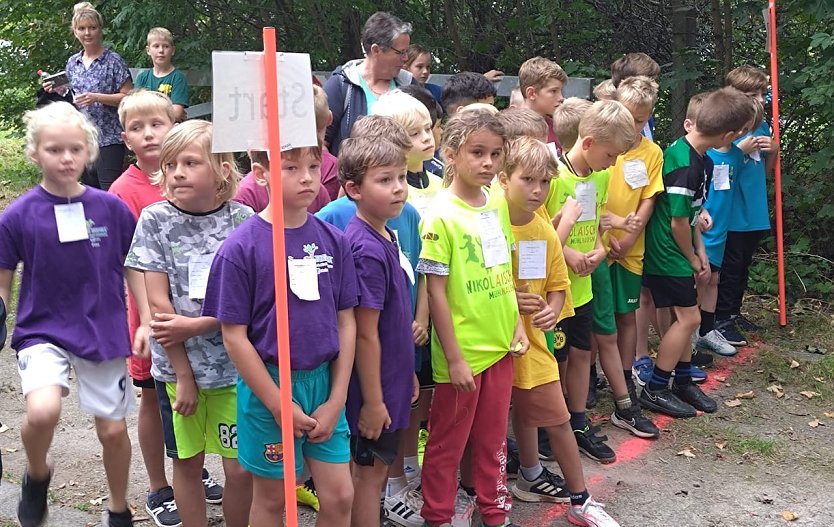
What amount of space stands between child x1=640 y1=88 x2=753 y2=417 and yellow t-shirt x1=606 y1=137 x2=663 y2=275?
9cm

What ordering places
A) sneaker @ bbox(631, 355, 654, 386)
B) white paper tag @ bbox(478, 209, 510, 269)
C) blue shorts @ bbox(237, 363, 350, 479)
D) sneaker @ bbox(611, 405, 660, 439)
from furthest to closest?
sneaker @ bbox(631, 355, 654, 386) < sneaker @ bbox(611, 405, 660, 439) < white paper tag @ bbox(478, 209, 510, 269) < blue shorts @ bbox(237, 363, 350, 479)

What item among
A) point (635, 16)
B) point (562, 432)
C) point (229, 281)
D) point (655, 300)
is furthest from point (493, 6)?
point (229, 281)

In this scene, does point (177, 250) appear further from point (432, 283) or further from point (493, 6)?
point (493, 6)

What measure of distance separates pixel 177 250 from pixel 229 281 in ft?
1.59

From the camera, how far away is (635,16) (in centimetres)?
884

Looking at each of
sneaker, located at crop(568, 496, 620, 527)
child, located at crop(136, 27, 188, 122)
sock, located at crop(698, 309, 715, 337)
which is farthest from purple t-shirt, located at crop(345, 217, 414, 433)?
child, located at crop(136, 27, 188, 122)

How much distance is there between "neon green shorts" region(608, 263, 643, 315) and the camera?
5.09 metres

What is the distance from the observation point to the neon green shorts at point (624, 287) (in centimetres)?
509

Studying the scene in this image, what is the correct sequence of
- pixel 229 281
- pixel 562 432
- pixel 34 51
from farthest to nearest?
pixel 34 51, pixel 562 432, pixel 229 281

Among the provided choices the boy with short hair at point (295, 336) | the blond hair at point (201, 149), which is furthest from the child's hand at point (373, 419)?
the blond hair at point (201, 149)

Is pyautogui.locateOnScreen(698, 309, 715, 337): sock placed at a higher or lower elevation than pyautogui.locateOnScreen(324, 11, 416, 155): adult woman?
lower

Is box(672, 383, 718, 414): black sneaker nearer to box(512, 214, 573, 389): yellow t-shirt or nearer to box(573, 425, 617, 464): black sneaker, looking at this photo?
box(573, 425, 617, 464): black sneaker

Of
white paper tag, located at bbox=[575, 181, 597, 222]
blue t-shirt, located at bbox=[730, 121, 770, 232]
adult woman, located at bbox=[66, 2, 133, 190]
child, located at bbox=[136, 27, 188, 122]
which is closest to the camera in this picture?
white paper tag, located at bbox=[575, 181, 597, 222]

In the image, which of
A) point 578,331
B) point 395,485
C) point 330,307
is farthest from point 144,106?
point 578,331
